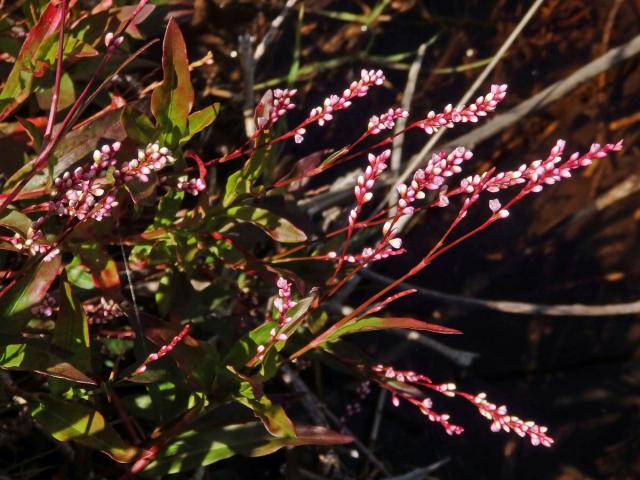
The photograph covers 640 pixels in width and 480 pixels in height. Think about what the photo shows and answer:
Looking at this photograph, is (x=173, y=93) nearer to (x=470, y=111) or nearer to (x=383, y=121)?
(x=383, y=121)

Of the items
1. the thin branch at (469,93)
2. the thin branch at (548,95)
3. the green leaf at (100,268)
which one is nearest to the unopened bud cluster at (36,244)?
the green leaf at (100,268)

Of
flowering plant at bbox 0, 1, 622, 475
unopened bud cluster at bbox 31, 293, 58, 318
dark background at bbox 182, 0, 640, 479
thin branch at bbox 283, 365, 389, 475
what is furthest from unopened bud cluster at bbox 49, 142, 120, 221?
dark background at bbox 182, 0, 640, 479

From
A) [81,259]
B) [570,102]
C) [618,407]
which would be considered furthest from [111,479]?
[570,102]

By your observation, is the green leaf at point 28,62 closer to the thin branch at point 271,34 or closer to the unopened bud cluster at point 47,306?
the unopened bud cluster at point 47,306

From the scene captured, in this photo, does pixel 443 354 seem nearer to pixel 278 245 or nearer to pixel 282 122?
pixel 278 245

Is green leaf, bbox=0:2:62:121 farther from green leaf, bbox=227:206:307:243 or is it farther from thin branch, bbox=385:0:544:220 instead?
thin branch, bbox=385:0:544:220

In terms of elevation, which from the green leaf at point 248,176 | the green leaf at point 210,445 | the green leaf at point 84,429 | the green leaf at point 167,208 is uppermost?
the green leaf at point 248,176
